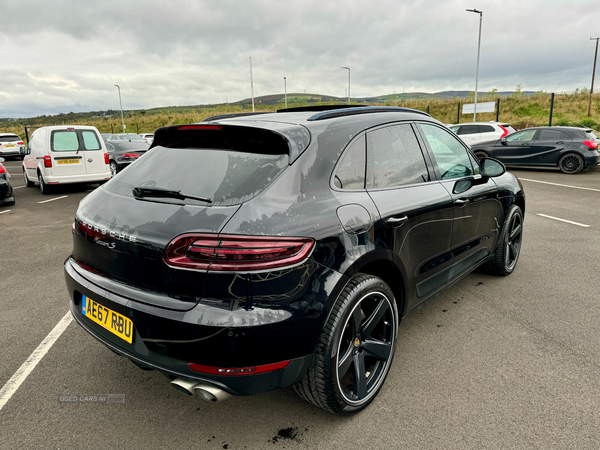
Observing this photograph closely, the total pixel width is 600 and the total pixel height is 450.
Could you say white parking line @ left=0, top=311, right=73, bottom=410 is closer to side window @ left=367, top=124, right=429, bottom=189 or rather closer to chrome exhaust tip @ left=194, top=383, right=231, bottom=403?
chrome exhaust tip @ left=194, top=383, right=231, bottom=403

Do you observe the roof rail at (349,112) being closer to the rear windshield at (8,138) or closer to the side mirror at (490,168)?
the side mirror at (490,168)

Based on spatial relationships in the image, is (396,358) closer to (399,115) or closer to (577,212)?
(399,115)

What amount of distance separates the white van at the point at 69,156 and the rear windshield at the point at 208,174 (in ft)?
29.6

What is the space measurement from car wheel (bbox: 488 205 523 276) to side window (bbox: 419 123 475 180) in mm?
986

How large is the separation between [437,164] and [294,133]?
54.4 inches

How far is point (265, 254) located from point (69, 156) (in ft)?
33.9

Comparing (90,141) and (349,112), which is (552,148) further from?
(90,141)

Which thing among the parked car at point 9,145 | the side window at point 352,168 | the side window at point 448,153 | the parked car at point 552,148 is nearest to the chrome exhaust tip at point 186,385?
the side window at point 352,168

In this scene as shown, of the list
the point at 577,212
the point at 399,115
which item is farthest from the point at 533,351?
the point at 577,212

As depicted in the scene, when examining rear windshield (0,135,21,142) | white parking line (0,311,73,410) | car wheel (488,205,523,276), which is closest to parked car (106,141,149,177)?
white parking line (0,311,73,410)

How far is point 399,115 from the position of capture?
9.77 feet

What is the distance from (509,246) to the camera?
4441 millimetres

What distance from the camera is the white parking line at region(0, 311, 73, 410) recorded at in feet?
8.47

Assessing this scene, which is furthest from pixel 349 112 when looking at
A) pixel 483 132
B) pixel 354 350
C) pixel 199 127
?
pixel 483 132
